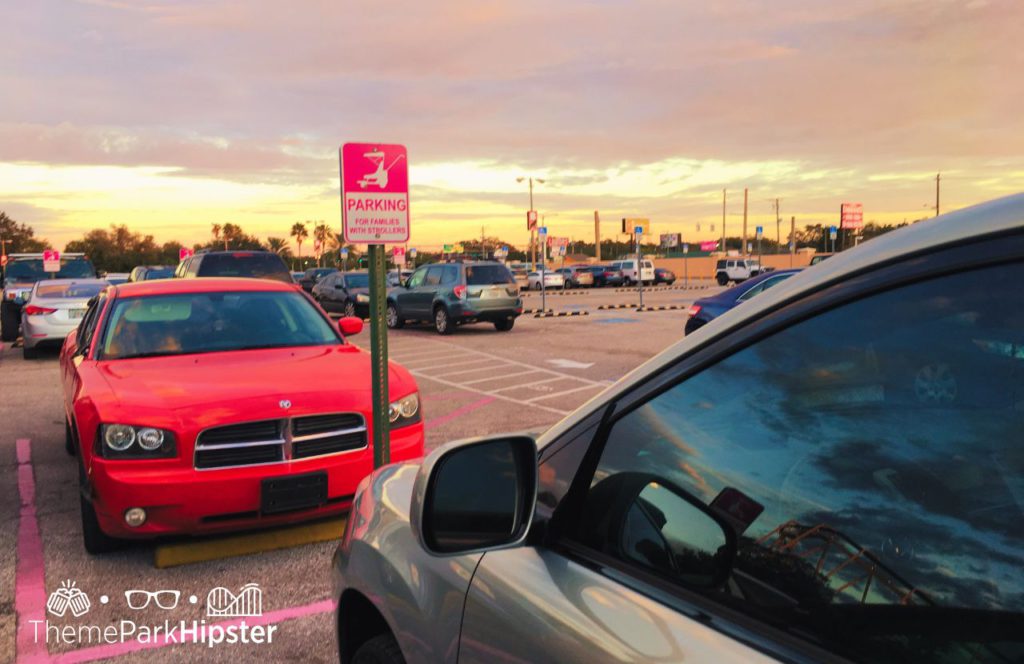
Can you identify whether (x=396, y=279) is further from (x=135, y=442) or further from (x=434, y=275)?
(x=135, y=442)

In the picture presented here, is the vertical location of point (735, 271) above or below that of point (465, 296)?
below

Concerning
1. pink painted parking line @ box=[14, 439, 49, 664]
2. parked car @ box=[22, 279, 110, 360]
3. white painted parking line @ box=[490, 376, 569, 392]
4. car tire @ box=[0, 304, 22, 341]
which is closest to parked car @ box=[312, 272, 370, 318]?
car tire @ box=[0, 304, 22, 341]

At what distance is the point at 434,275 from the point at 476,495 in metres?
18.8

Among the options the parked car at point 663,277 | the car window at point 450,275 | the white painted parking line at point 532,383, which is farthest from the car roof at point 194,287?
the parked car at point 663,277

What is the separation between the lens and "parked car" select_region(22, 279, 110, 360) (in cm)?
1478

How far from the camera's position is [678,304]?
96.8ft

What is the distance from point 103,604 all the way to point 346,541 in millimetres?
2448

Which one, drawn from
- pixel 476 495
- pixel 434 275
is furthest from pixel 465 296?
pixel 476 495

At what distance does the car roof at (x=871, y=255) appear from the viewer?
1063 millimetres

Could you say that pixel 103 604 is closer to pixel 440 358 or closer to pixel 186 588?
pixel 186 588

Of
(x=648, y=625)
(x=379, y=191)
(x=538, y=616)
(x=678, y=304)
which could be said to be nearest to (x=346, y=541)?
(x=538, y=616)

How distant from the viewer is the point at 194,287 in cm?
638

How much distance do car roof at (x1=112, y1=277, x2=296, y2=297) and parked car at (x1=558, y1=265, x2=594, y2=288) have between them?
47973mm

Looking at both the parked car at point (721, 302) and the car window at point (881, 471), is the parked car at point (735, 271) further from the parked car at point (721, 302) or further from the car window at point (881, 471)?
the car window at point (881, 471)
